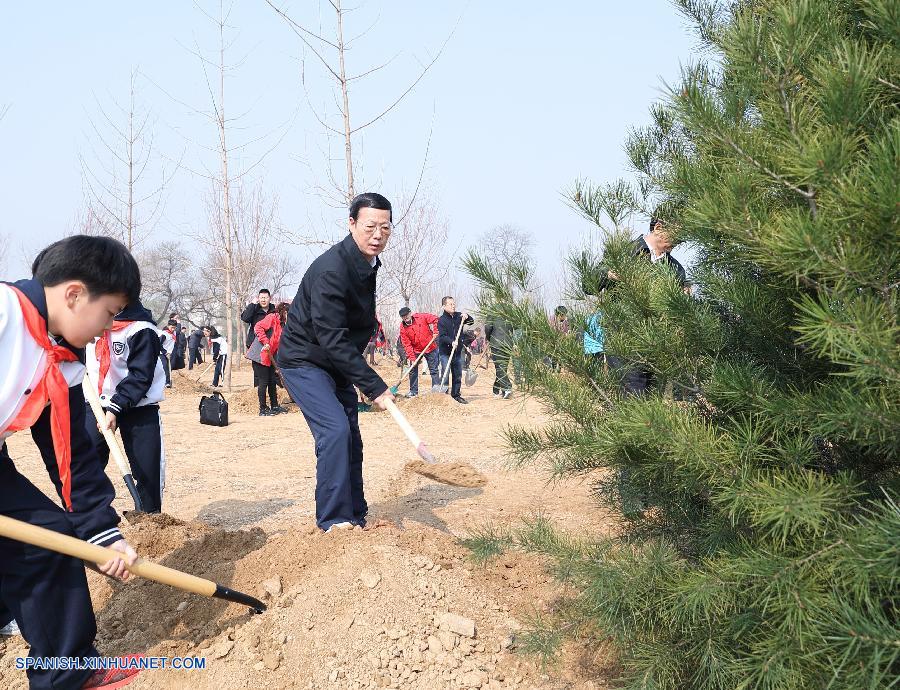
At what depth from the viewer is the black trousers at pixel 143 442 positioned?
4426 millimetres

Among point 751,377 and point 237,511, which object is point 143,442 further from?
point 751,377

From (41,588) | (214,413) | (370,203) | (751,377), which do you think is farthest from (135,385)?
(214,413)

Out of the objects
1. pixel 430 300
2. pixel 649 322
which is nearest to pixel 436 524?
pixel 649 322

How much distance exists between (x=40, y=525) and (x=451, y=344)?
1124 centimetres

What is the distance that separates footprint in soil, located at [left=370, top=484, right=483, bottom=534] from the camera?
4902 mm

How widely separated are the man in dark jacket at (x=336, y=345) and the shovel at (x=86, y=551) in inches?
35.5

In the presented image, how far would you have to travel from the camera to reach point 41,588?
239cm

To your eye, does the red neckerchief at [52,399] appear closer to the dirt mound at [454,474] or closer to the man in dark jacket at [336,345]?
the man in dark jacket at [336,345]

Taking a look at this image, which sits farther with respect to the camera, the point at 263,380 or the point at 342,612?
the point at 263,380

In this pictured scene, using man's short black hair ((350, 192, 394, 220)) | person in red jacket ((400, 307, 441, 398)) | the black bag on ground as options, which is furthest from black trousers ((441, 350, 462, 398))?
man's short black hair ((350, 192, 394, 220))

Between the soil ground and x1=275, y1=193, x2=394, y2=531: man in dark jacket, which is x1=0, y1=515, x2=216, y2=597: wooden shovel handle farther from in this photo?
x1=275, y1=193, x2=394, y2=531: man in dark jacket

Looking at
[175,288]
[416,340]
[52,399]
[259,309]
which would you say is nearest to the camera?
[52,399]

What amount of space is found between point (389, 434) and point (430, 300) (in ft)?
119

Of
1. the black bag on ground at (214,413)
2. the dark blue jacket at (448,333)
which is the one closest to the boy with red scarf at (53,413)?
the black bag on ground at (214,413)
